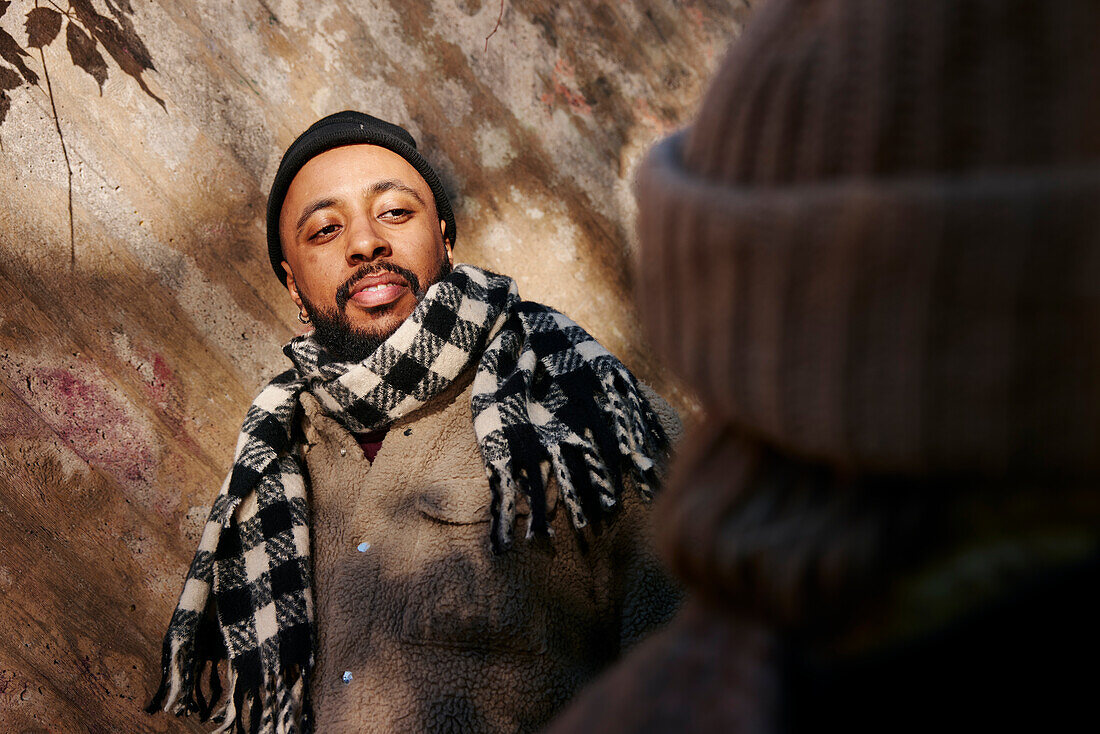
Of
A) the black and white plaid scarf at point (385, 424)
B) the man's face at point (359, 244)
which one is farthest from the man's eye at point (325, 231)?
the black and white plaid scarf at point (385, 424)

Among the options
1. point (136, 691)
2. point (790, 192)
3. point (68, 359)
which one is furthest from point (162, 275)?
point (790, 192)

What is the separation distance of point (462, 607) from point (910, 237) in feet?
3.22

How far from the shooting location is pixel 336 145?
5.20 ft

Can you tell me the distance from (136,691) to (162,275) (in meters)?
0.98

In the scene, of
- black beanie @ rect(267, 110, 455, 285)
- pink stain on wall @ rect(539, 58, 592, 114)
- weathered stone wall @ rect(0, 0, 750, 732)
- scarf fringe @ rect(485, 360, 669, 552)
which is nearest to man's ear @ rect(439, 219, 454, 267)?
black beanie @ rect(267, 110, 455, 285)

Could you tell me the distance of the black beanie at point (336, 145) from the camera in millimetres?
1575

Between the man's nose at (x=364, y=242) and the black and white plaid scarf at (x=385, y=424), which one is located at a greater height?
the man's nose at (x=364, y=242)

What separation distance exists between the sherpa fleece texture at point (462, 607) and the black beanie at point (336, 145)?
0.71m

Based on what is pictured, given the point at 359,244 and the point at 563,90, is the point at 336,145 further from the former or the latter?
the point at 563,90

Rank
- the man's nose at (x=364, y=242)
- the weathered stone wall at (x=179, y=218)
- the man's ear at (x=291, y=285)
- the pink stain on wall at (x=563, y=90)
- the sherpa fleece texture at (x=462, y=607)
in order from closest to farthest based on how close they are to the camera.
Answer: the sherpa fleece texture at (x=462, y=607)
the man's nose at (x=364, y=242)
the weathered stone wall at (x=179, y=218)
the man's ear at (x=291, y=285)
the pink stain on wall at (x=563, y=90)

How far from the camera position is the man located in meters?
1.13

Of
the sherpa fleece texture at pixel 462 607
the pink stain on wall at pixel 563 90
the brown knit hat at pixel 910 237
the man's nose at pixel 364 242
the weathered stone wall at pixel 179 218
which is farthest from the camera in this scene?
the pink stain on wall at pixel 563 90

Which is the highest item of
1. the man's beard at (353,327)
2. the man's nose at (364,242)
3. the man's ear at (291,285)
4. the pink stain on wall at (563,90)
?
the pink stain on wall at (563,90)

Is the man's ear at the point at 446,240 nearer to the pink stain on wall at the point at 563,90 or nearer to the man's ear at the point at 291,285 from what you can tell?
the man's ear at the point at 291,285
